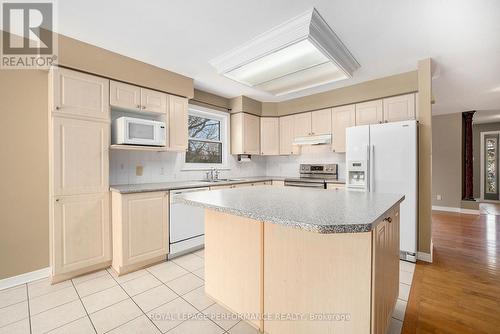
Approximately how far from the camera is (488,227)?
434 centimetres

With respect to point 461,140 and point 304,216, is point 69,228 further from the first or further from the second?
point 461,140

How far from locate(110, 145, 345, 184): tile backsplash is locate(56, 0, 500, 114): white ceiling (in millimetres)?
1244

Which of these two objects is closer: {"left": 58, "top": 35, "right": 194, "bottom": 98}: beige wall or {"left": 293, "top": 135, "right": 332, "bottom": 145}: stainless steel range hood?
{"left": 58, "top": 35, "right": 194, "bottom": 98}: beige wall

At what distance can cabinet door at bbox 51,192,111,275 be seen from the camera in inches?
89.6

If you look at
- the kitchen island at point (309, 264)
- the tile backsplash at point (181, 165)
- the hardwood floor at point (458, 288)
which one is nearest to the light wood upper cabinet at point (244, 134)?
the tile backsplash at point (181, 165)

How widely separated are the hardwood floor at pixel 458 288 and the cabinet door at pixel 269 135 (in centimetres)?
294

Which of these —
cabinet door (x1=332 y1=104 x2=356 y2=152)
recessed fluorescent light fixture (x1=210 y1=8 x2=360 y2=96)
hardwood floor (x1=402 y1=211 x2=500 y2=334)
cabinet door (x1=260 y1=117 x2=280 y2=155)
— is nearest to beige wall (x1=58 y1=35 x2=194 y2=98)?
recessed fluorescent light fixture (x1=210 y1=8 x2=360 y2=96)

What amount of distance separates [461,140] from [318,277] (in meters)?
6.47

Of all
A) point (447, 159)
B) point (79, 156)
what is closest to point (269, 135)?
point (79, 156)

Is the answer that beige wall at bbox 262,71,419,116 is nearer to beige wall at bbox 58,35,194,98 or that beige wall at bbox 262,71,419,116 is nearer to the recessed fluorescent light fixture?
the recessed fluorescent light fixture

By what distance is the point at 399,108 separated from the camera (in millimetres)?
3225

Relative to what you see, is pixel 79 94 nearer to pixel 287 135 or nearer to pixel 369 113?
pixel 287 135

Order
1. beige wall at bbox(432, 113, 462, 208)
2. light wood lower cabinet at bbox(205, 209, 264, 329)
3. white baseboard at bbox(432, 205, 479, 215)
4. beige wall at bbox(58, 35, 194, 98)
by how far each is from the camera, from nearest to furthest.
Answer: light wood lower cabinet at bbox(205, 209, 264, 329) → beige wall at bbox(58, 35, 194, 98) → white baseboard at bbox(432, 205, 479, 215) → beige wall at bbox(432, 113, 462, 208)

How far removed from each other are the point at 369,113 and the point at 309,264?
9.72ft
